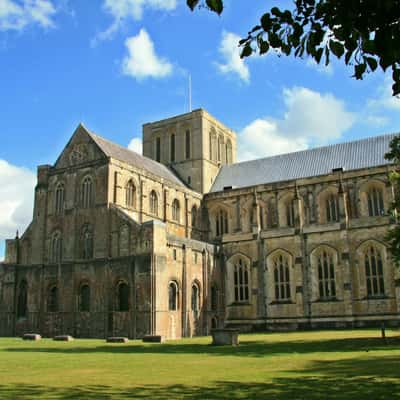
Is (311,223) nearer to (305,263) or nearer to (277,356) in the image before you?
(305,263)

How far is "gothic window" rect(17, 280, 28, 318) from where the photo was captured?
4741 centimetres

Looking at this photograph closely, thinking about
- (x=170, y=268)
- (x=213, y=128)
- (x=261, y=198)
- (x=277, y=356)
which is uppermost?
(x=213, y=128)

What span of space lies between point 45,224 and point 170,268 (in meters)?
14.1

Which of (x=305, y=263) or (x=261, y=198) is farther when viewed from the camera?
(x=261, y=198)

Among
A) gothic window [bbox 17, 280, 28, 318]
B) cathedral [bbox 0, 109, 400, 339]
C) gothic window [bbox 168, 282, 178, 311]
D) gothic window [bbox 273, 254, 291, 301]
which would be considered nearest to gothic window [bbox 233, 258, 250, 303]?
cathedral [bbox 0, 109, 400, 339]

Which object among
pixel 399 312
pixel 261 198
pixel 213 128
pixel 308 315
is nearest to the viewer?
pixel 399 312

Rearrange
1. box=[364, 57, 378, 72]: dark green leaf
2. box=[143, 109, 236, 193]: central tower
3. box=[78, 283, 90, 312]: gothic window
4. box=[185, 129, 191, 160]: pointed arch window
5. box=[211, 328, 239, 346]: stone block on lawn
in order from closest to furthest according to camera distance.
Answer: box=[364, 57, 378, 72]: dark green leaf → box=[211, 328, 239, 346]: stone block on lawn → box=[78, 283, 90, 312]: gothic window → box=[143, 109, 236, 193]: central tower → box=[185, 129, 191, 160]: pointed arch window

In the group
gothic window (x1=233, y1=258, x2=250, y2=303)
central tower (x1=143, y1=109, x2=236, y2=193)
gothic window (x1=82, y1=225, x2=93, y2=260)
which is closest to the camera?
gothic window (x1=82, y1=225, x2=93, y2=260)

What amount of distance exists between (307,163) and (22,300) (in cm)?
3239

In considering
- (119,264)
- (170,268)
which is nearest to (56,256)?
(119,264)

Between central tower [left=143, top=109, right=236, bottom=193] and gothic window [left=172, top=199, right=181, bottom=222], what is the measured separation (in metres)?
6.17

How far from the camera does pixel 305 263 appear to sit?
46375 mm

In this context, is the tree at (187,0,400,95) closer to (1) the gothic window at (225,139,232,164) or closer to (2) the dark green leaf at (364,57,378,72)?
(2) the dark green leaf at (364,57,378,72)

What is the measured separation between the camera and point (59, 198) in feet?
162
